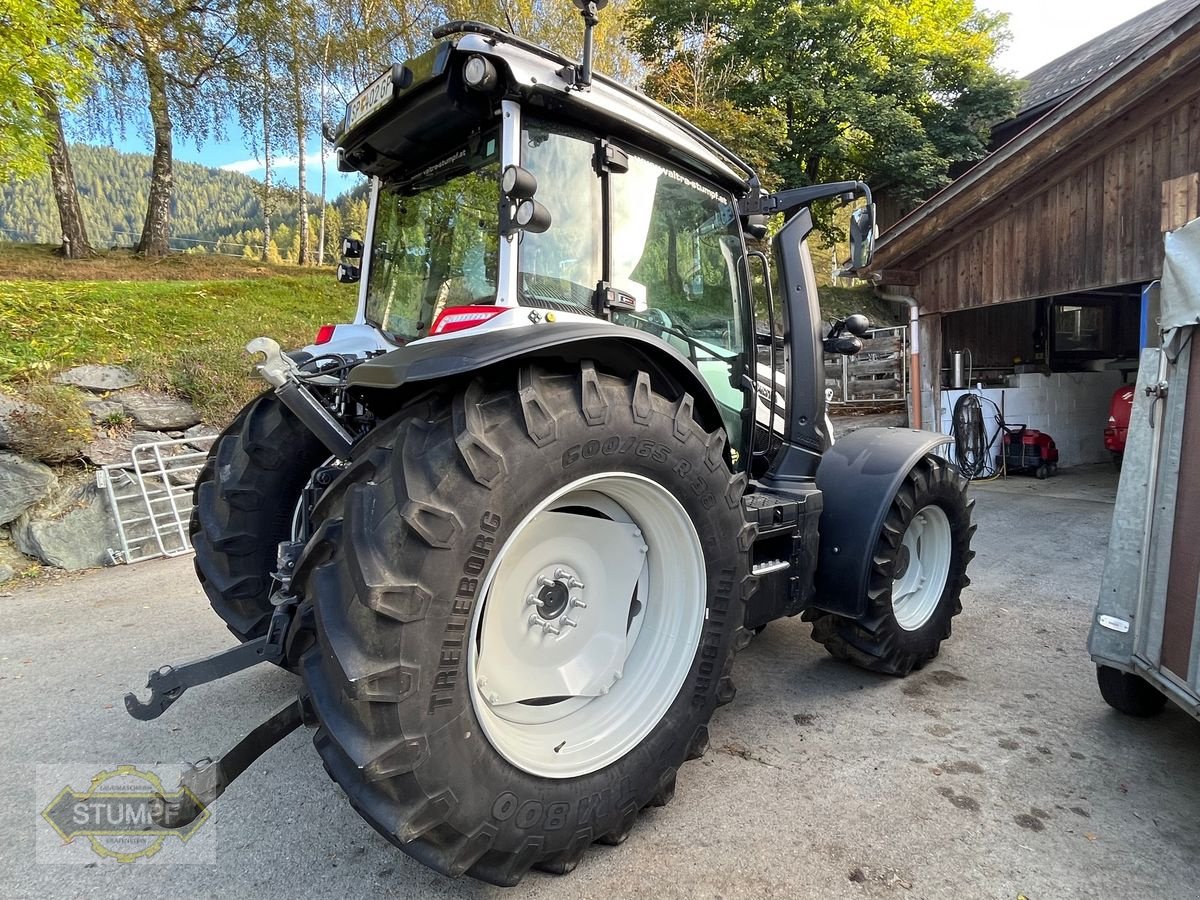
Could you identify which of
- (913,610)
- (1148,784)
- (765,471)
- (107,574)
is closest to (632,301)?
(765,471)

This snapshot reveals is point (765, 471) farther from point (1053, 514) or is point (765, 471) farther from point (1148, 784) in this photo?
point (1053, 514)

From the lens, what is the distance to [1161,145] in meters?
6.65

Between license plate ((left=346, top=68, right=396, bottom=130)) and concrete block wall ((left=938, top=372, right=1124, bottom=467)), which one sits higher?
license plate ((left=346, top=68, right=396, bottom=130))

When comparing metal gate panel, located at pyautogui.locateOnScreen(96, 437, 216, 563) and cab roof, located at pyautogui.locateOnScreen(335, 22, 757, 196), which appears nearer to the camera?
cab roof, located at pyautogui.locateOnScreen(335, 22, 757, 196)

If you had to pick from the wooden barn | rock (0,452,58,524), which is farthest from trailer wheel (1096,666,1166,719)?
rock (0,452,58,524)

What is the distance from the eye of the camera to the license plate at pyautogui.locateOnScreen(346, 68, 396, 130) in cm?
211

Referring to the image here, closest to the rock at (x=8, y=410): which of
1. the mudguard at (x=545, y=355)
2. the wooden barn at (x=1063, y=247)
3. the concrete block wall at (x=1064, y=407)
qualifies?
the mudguard at (x=545, y=355)

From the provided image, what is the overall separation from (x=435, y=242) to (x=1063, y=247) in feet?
26.4

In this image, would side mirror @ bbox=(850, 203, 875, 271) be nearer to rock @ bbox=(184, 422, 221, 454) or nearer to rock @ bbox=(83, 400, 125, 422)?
rock @ bbox=(184, 422, 221, 454)

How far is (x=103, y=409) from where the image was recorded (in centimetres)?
626

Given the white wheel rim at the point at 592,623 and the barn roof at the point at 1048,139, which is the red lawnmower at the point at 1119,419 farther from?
the white wheel rim at the point at 592,623

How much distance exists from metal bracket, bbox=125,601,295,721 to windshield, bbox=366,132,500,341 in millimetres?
1221

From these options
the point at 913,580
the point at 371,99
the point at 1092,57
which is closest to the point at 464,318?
the point at 371,99

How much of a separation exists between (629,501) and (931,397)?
904cm
